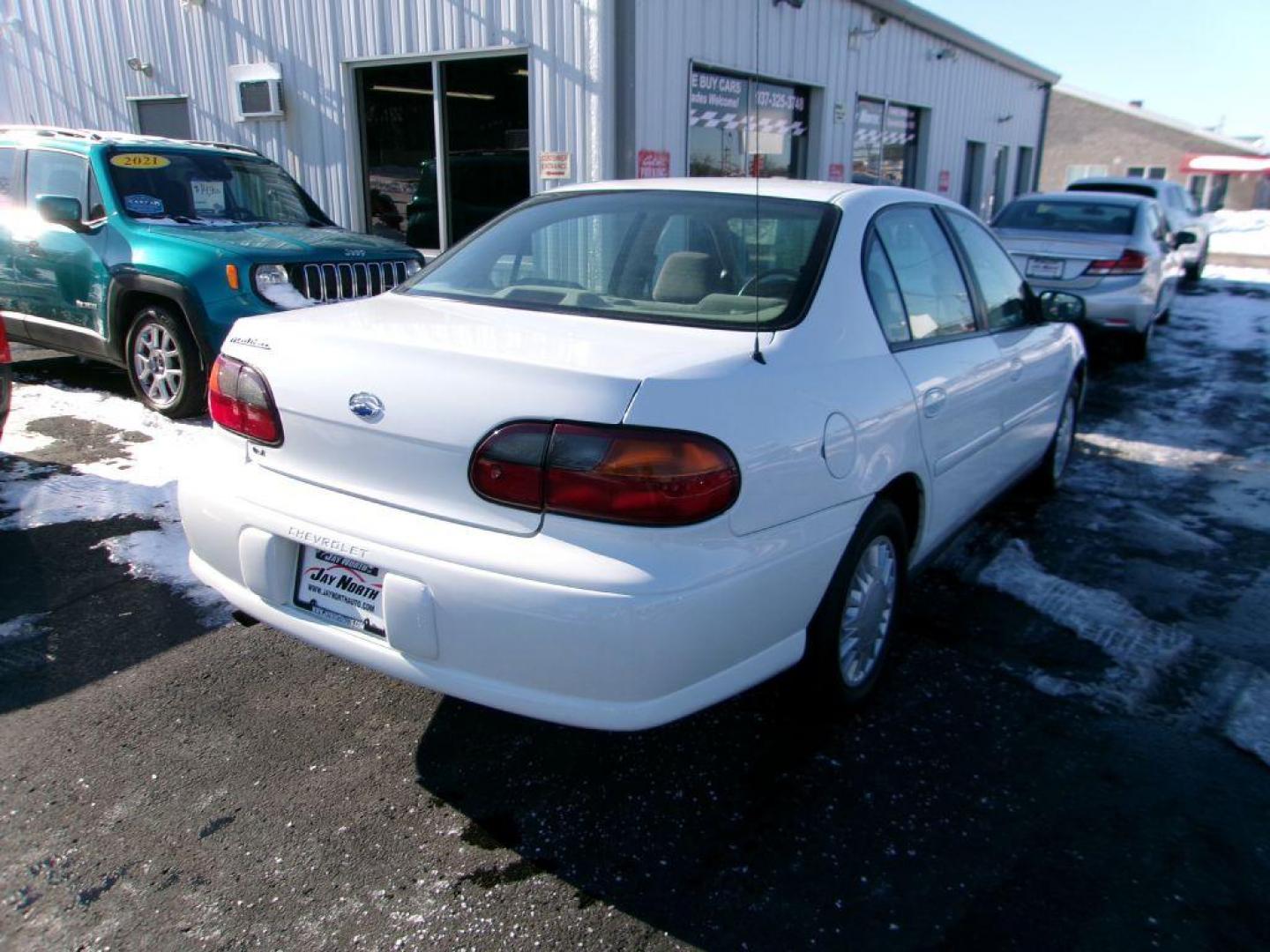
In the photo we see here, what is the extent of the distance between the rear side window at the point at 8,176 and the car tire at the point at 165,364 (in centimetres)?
174

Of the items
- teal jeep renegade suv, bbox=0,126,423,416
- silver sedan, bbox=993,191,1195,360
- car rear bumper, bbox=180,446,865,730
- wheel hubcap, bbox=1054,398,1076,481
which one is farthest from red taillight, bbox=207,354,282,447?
silver sedan, bbox=993,191,1195,360

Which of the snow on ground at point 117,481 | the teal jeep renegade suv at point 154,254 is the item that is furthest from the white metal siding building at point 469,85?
the snow on ground at point 117,481

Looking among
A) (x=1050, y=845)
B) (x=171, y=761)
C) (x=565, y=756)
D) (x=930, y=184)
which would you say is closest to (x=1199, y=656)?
(x=1050, y=845)

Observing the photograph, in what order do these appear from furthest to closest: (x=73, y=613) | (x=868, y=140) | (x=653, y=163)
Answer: (x=868, y=140)
(x=653, y=163)
(x=73, y=613)

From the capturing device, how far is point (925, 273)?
11.3 feet

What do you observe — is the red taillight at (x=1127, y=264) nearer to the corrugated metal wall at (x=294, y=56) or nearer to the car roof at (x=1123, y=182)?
the corrugated metal wall at (x=294, y=56)

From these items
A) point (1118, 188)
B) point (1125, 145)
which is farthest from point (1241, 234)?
point (1118, 188)

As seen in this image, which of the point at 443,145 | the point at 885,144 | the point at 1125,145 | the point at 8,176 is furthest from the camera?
the point at 1125,145

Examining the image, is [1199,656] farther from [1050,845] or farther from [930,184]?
[930,184]

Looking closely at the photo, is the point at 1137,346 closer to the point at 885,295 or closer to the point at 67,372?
the point at 885,295

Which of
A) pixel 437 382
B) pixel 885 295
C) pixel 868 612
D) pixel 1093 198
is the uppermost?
pixel 1093 198

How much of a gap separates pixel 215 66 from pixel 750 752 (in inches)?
435

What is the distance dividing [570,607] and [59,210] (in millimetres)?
5681

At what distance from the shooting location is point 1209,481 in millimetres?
5758
